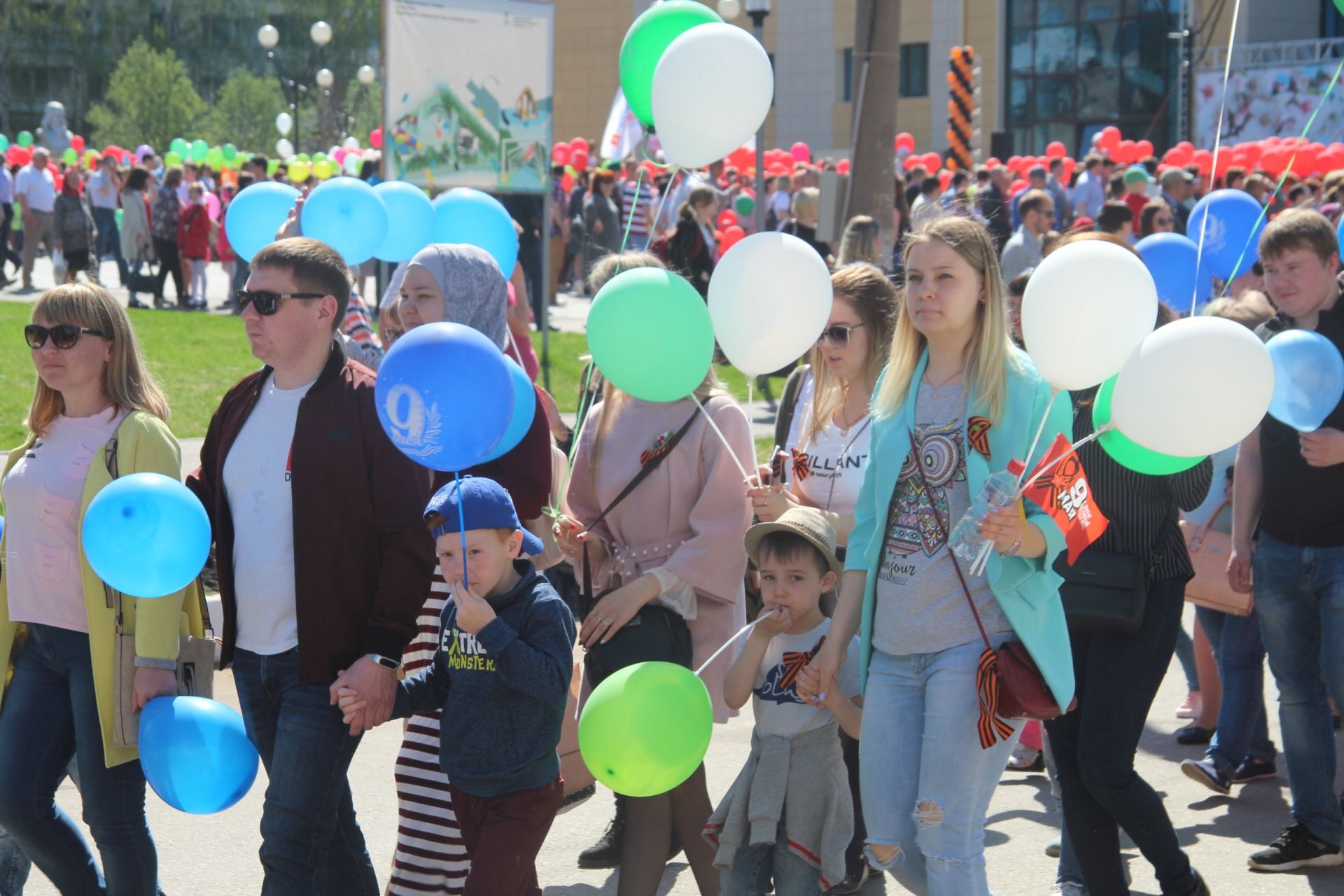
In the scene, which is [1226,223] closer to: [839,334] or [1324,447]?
[1324,447]

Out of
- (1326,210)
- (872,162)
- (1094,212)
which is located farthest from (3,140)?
(1326,210)

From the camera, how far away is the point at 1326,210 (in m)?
12.0

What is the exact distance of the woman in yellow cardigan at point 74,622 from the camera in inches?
152

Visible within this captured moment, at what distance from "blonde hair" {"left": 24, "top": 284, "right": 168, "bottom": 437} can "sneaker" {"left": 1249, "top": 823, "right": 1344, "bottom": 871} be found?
3799 millimetres

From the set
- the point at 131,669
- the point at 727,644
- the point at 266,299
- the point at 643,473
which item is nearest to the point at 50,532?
the point at 131,669

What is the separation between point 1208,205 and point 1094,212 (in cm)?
1456

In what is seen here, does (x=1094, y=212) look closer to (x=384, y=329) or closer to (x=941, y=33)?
(x=384, y=329)

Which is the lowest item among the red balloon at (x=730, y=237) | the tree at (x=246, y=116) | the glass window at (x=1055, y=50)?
the red balloon at (x=730, y=237)

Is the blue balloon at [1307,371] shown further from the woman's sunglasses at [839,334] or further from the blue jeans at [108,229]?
the blue jeans at [108,229]

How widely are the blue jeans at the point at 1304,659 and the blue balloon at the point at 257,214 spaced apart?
13.3 feet

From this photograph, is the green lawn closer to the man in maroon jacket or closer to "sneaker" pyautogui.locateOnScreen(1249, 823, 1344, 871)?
"sneaker" pyautogui.locateOnScreen(1249, 823, 1344, 871)

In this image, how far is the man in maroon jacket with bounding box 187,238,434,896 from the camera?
3.67 m

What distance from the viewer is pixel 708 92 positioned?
4.39 m

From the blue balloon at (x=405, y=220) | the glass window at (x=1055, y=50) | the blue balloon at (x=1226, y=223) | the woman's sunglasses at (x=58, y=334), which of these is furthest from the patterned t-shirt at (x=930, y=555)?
the glass window at (x=1055, y=50)
